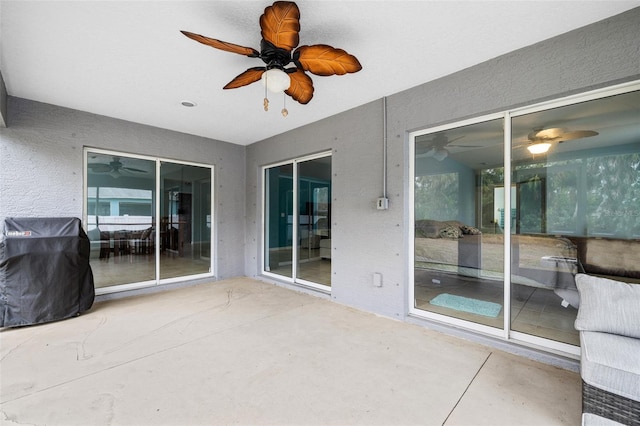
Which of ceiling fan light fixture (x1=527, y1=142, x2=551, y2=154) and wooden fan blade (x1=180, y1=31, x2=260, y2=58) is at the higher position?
wooden fan blade (x1=180, y1=31, x2=260, y2=58)

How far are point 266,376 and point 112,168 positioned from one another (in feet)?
13.2

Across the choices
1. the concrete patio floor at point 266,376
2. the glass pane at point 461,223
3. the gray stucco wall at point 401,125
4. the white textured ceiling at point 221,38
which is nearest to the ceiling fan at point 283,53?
the white textured ceiling at point 221,38

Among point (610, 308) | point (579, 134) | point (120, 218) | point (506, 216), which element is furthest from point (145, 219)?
point (579, 134)

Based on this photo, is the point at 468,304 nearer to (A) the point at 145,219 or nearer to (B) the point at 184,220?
(B) the point at 184,220

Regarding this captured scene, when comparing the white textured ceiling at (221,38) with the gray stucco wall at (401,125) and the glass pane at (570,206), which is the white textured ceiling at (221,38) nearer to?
Answer: the gray stucco wall at (401,125)

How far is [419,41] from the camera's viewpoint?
7.63 ft

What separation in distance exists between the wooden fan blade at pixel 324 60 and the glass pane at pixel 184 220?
365cm

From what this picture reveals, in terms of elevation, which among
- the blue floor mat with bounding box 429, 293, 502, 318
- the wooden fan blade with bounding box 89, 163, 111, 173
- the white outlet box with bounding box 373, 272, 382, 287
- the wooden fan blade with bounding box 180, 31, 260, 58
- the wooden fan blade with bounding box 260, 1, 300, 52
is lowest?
the blue floor mat with bounding box 429, 293, 502, 318

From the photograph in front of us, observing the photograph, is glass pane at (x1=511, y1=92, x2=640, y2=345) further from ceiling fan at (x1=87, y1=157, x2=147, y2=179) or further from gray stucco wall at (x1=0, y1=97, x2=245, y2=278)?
ceiling fan at (x1=87, y1=157, x2=147, y2=179)

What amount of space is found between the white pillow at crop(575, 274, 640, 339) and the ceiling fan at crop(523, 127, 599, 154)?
128 centimetres

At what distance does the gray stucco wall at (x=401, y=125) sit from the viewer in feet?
6.94

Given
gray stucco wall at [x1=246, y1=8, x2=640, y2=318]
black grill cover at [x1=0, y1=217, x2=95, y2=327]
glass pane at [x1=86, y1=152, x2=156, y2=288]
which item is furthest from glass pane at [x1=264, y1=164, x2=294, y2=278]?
black grill cover at [x1=0, y1=217, x2=95, y2=327]

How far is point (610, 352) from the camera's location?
153cm

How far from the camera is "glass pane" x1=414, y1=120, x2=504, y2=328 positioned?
2.82 metres
